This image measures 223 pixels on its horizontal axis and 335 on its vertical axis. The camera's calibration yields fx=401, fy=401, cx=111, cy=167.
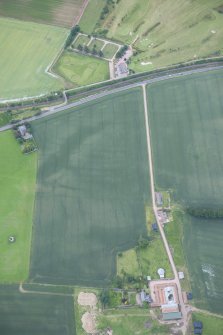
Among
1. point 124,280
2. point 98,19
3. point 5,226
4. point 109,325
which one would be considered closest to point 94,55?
point 98,19

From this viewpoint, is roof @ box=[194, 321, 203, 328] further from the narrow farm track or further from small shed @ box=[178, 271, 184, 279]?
small shed @ box=[178, 271, 184, 279]

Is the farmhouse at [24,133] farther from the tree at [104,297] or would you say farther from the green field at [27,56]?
the tree at [104,297]

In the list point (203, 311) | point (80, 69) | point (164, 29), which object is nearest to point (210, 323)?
point (203, 311)

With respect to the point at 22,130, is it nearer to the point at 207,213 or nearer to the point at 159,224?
the point at 159,224

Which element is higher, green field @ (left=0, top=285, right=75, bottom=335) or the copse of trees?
the copse of trees

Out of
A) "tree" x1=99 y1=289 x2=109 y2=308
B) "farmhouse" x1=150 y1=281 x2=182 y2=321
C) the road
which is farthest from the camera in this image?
"tree" x1=99 y1=289 x2=109 y2=308

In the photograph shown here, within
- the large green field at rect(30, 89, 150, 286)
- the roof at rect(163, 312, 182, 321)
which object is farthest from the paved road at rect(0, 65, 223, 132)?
the roof at rect(163, 312, 182, 321)

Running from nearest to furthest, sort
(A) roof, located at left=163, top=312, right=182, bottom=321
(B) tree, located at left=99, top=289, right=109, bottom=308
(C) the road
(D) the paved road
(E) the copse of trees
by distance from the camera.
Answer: (A) roof, located at left=163, top=312, right=182, bottom=321, (C) the road, (B) tree, located at left=99, top=289, right=109, bottom=308, (D) the paved road, (E) the copse of trees
